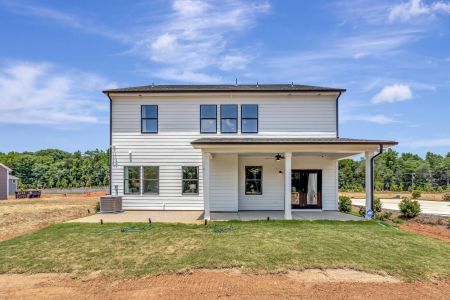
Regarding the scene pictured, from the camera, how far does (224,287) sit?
561 centimetres

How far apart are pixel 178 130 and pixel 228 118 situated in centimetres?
260

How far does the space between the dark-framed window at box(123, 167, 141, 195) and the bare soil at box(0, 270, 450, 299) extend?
9704mm

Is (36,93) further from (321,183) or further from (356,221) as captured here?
(356,221)

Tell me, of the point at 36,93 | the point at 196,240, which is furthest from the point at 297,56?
the point at 36,93

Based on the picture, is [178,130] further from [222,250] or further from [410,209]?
[410,209]

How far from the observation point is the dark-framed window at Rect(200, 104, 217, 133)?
16.0 meters

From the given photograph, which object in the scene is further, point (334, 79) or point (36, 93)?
point (36, 93)

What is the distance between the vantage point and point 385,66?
17531mm

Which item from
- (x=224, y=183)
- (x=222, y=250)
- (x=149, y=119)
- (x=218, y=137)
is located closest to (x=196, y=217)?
(x=224, y=183)

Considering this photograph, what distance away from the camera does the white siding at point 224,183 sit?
50.4 feet

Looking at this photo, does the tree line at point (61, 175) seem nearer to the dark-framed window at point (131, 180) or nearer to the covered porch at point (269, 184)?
the dark-framed window at point (131, 180)

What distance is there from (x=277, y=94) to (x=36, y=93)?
18212 millimetres

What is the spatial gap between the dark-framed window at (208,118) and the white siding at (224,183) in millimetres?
1574

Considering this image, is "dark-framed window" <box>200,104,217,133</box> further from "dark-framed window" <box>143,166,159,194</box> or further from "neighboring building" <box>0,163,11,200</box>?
"neighboring building" <box>0,163,11,200</box>
